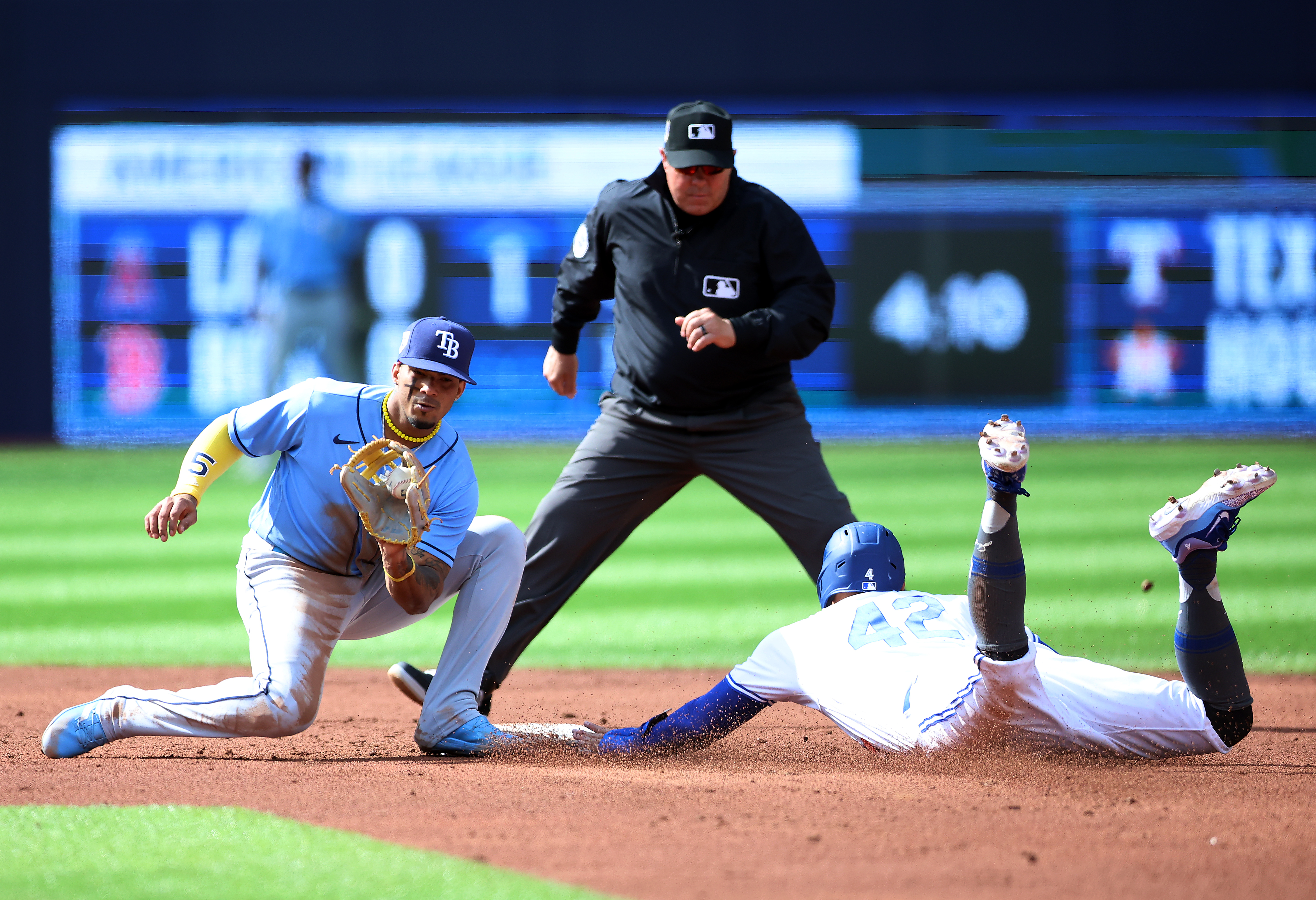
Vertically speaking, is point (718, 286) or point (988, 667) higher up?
point (718, 286)

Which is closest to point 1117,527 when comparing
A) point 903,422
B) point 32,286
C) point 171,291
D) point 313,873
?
point 903,422

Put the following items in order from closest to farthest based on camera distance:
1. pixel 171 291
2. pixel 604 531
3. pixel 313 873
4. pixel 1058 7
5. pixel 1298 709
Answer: pixel 313 873, pixel 604 531, pixel 1298 709, pixel 171 291, pixel 1058 7

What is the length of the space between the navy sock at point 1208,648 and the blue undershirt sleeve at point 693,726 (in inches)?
43.2

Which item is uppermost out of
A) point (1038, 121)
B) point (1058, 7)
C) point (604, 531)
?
point (1058, 7)

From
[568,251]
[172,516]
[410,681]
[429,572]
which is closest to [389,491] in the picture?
[429,572]

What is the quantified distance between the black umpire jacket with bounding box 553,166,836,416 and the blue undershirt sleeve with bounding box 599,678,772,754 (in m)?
1.11

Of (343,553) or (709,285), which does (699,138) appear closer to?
(709,285)

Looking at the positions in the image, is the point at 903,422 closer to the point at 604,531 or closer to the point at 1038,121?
the point at 1038,121

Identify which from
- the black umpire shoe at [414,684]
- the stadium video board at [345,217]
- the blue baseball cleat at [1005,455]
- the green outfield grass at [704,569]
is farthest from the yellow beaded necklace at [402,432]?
the stadium video board at [345,217]

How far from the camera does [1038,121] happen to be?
14273 millimetres

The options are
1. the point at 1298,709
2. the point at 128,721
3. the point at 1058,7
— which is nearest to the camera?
the point at 128,721

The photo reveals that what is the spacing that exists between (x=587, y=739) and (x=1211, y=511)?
5.79ft

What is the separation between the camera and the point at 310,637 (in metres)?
3.87

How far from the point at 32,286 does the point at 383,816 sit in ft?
41.7
